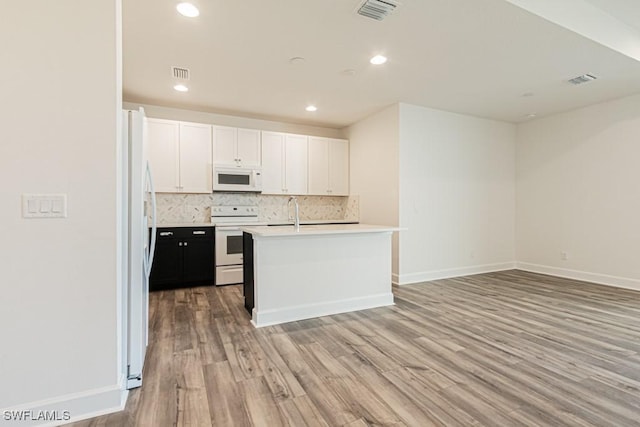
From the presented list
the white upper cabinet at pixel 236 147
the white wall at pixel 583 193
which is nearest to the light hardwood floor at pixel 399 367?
the white wall at pixel 583 193

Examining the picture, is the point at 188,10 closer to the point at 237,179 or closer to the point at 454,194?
the point at 237,179

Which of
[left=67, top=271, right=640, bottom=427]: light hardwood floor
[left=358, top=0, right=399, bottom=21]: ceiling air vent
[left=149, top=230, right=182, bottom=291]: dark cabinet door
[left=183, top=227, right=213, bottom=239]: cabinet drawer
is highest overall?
[left=358, top=0, right=399, bottom=21]: ceiling air vent

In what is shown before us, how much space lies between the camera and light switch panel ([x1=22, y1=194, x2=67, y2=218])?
161 cm

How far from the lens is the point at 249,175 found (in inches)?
204

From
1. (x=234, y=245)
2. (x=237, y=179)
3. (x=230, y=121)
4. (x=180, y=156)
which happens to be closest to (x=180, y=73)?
(x=180, y=156)

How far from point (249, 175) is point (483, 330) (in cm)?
391

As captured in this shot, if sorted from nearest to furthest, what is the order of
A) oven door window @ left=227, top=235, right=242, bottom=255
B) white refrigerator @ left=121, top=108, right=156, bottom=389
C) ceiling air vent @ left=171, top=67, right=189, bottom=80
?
white refrigerator @ left=121, top=108, right=156, bottom=389 → ceiling air vent @ left=171, top=67, right=189, bottom=80 → oven door window @ left=227, top=235, right=242, bottom=255

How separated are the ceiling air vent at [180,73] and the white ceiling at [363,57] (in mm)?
83

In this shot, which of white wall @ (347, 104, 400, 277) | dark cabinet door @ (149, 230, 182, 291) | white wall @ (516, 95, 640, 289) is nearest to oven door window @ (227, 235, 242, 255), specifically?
dark cabinet door @ (149, 230, 182, 291)

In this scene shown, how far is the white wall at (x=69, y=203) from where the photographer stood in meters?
1.58

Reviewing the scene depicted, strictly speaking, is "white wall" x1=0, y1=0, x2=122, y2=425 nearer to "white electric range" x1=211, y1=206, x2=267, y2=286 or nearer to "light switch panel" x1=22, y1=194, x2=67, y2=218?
"light switch panel" x1=22, y1=194, x2=67, y2=218

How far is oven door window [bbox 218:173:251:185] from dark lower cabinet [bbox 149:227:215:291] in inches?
32.3

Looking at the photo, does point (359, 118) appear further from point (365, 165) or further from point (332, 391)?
point (332, 391)

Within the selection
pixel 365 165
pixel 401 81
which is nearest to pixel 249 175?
pixel 365 165
